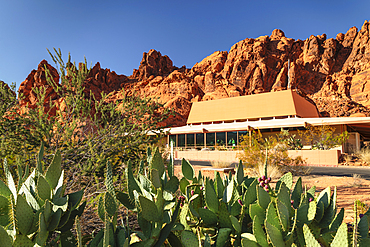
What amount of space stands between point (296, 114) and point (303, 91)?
33.9m

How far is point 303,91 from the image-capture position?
52875 millimetres

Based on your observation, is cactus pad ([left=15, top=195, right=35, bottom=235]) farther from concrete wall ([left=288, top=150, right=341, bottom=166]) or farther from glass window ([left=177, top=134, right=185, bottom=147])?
glass window ([left=177, top=134, right=185, bottom=147])

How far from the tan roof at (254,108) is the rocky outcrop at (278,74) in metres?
17.1

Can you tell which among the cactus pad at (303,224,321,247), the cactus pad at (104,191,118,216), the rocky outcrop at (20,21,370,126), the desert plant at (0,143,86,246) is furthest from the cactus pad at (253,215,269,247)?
the rocky outcrop at (20,21,370,126)

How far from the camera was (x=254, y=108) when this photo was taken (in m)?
26.6

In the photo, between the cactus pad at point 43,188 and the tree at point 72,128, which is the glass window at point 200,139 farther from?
the cactus pad at point 43,188

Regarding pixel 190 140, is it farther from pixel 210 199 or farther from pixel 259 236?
pixel 259 236

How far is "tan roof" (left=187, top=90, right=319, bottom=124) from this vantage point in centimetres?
2473

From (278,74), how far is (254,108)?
31925mm

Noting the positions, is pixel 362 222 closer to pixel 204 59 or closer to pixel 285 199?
pixel 285 199

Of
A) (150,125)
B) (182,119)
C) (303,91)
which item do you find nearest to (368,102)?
(303,91)

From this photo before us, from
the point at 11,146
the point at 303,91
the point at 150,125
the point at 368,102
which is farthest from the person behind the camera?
the point at 303,91

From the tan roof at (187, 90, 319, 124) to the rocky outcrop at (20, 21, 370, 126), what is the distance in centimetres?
1709

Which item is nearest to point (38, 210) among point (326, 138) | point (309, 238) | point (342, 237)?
point (309, 238)
